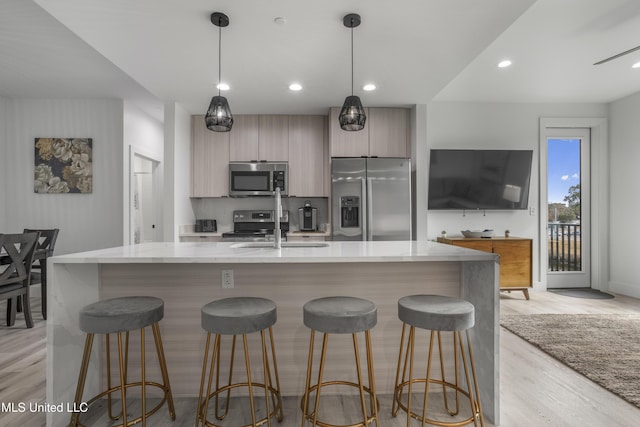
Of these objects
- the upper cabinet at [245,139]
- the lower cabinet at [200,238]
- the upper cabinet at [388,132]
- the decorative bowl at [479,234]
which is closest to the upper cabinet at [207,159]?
the upper cabinet at [245,139]

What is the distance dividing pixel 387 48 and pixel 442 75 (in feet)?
2.74

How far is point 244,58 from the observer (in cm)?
291

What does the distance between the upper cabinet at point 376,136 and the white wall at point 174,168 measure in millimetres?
1830

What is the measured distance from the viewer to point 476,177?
456cm

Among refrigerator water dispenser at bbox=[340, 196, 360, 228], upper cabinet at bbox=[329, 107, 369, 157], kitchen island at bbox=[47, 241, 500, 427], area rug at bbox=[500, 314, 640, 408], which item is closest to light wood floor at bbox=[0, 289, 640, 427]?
area rug at bbox=[500, 314, 640, 408]

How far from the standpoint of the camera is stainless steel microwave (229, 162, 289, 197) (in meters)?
4.44

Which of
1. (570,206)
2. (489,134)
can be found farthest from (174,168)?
(570,206)

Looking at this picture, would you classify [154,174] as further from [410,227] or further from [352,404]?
[352,404]

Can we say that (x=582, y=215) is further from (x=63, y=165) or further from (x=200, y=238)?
(x=63, y=165)

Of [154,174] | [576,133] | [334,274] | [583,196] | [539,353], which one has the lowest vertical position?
[539,353]

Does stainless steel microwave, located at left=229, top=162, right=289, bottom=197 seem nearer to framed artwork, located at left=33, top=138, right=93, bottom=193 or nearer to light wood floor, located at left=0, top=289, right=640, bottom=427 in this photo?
framed artwork, located at left=33, top=138, right=93, bottom=193

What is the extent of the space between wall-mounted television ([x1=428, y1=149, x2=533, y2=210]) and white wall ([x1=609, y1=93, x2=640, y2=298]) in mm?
1198

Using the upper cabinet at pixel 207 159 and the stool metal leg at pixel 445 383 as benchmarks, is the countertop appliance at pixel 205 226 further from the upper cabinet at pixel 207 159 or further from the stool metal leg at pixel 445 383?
the stool metal leg at pixel 445 383

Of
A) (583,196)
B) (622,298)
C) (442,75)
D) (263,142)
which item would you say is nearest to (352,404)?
(442,75)
